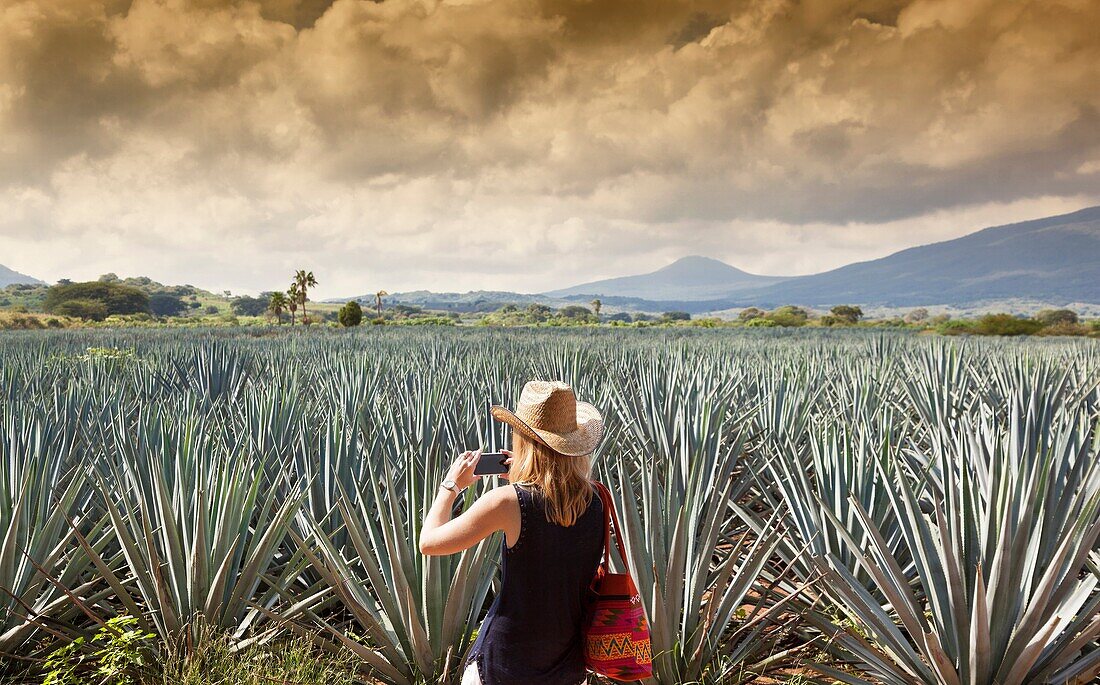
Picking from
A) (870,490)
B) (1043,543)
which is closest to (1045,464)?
(1043,543)

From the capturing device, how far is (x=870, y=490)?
10.4 ft

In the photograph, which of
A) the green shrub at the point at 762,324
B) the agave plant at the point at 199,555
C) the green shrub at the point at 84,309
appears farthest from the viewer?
the green shrub at the point at 84,309

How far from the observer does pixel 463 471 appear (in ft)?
5.26

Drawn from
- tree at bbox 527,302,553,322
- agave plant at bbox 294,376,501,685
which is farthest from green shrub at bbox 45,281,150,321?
agave plant at bbox 294,376,501,685

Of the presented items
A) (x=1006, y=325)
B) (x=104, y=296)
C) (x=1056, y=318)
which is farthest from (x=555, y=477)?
(x=104, y=296)

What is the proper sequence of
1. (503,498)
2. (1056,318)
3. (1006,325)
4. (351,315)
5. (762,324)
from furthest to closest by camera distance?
1. (1056,318)
2. (351,315)
3. (762,324)
4. (1006,325)
5. (503,498)

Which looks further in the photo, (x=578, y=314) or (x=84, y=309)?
(x=578, y=314)

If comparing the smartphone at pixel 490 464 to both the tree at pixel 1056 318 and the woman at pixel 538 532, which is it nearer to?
the woman at pixel 538 532

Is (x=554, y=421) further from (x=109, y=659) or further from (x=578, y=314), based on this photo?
(x=578, y=314)

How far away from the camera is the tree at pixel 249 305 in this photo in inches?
6127

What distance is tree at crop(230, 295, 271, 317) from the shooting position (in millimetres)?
155625

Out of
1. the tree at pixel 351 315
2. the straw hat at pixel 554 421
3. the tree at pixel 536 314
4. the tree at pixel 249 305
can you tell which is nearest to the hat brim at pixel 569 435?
the straw hat at pixel 554 421

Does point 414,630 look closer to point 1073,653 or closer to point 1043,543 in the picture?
point 1073,653

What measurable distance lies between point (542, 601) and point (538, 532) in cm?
17
